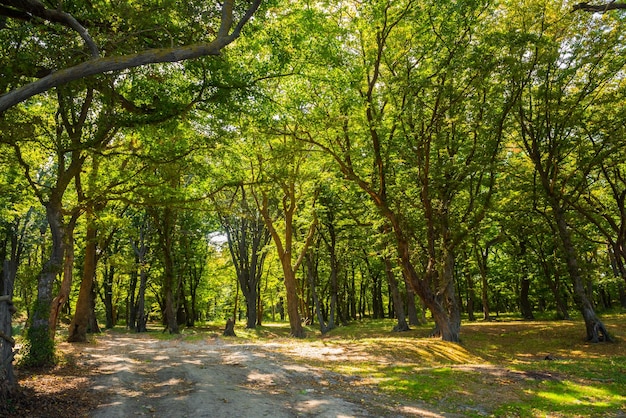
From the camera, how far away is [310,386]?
10.1 m

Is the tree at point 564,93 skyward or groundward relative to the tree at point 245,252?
skyward

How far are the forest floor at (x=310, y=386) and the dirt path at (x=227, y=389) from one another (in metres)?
0.02

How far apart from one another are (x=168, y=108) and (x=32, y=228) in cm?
3331

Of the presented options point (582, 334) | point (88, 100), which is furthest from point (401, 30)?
point (582, 334)

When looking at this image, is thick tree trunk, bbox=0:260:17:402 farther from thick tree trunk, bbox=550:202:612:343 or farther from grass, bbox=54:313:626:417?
thick tree trunk, bbox=550:202:612:343

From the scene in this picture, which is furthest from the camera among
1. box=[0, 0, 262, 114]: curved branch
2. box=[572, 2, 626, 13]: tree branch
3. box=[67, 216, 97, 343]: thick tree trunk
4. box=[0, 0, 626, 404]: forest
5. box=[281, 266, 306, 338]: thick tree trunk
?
box=[281, 266, 306, 338]: thick tree trunk

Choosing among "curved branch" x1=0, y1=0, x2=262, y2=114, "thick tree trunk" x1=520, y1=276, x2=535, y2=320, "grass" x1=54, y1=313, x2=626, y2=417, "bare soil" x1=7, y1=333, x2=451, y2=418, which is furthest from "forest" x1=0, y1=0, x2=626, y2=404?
"thick tree trunk" x1=520, y1=276, x2=535, y2=320

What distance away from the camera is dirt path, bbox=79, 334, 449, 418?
7.52 metres

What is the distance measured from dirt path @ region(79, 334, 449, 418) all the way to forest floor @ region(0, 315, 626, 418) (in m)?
0.02

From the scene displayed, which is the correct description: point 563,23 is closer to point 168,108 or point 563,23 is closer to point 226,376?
point 168,108

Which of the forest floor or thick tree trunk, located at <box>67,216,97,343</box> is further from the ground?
thick tree trunk, located at <box>67,216,97,343</box>

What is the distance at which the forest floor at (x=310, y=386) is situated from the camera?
25.0 feet

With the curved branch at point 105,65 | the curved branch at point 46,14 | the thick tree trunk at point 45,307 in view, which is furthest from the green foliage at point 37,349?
the curved branch at point 46,14

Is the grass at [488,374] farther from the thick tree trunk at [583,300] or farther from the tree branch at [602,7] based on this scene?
the tree branch at [602,7]
